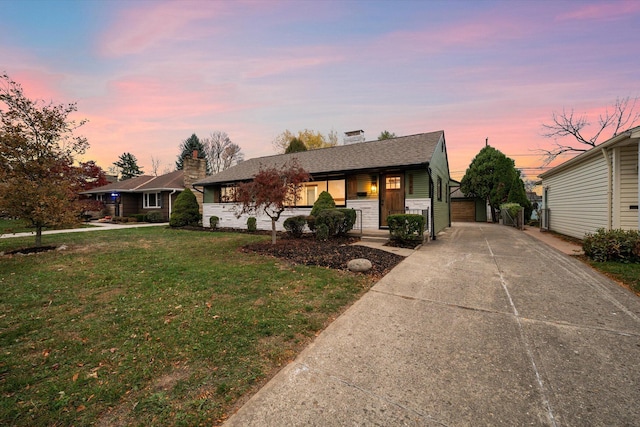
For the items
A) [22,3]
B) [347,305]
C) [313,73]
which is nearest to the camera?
[347,305]

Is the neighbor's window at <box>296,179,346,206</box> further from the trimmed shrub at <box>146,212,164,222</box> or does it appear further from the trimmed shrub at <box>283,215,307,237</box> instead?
the trimmed shrub at <box>146,212,164,222</box>

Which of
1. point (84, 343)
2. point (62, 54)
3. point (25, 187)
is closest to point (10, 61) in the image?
point (62, 54)

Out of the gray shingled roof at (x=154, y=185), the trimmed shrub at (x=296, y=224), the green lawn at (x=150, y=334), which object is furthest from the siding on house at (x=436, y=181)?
the gray shingled roof at (x=154, y=185)

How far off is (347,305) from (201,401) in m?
2.43

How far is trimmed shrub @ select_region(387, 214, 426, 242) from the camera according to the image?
858cm

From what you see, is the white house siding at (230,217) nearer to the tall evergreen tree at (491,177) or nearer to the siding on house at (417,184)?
the siding on house at (417,184)

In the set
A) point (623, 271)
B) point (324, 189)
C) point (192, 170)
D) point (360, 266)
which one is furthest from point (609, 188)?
point (192, 170)

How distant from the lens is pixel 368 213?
1191 centimetres

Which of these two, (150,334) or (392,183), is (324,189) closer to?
(392,183)

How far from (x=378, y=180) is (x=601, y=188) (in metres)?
7.68

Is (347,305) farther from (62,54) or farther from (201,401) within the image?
(62,54)

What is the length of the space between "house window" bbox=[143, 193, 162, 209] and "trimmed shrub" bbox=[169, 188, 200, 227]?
24.6ft

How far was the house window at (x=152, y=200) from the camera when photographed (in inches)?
868

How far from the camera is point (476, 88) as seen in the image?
1229 centimetres
